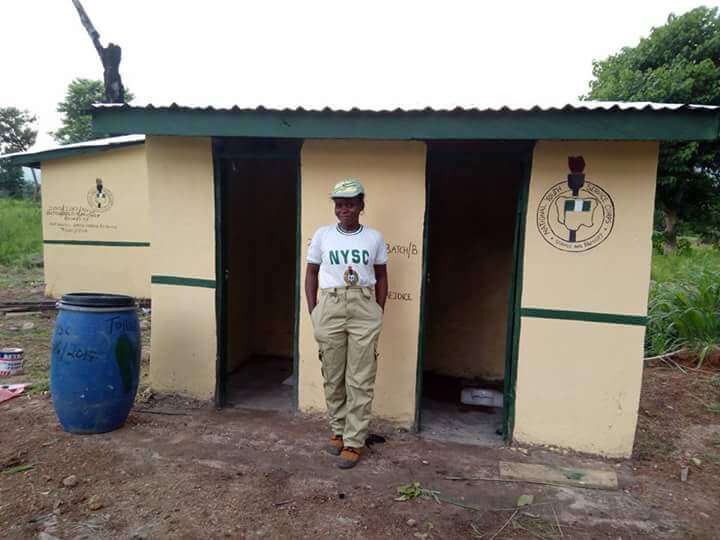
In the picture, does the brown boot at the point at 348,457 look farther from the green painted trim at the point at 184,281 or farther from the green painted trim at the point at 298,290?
the green painted trim at the point at 184,281

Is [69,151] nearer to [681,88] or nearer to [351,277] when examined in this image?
[351,277]

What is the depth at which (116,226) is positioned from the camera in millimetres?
9133

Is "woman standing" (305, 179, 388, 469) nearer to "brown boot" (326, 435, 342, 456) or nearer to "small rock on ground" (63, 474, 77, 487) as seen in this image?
"brown boot" (326, 435, 342, 456)

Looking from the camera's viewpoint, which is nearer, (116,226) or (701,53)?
(116,226)

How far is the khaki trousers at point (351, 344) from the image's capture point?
3645 mm

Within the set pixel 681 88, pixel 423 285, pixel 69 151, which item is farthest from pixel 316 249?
pixel 681 88

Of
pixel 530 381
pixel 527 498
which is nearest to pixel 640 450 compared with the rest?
pixel 530 381

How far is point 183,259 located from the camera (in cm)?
465

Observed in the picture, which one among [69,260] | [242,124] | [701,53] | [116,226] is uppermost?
[701,53]

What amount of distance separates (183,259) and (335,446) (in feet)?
7.04

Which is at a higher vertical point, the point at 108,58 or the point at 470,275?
the point at 108,58

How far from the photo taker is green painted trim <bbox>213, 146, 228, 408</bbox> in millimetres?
4488

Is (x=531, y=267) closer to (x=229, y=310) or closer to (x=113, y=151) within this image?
(x=229, y=310)

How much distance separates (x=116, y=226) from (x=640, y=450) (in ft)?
28.0
